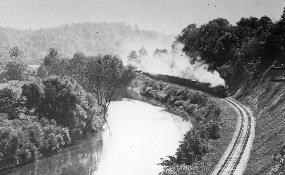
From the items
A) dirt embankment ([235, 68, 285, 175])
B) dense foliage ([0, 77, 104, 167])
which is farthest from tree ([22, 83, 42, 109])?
dirt embankment ([235, 68, 285, 175])

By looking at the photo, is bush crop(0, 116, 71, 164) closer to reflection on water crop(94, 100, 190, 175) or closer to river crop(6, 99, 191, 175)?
river crop(6, 99, 191, 175)

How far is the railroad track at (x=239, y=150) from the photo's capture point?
1746 inches

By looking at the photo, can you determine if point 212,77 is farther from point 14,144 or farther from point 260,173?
point 260,173

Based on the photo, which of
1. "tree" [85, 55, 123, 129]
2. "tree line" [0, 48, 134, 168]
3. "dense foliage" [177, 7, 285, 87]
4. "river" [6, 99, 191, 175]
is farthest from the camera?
"tree" [85, 55, 123, 129]

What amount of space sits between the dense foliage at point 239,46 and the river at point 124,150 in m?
23.7

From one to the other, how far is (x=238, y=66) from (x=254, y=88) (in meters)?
21.3

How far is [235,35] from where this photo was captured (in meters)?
122

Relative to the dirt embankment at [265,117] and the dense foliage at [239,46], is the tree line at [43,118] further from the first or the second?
the dense foliage at [239,46]

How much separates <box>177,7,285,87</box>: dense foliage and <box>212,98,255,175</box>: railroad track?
29.9 meters

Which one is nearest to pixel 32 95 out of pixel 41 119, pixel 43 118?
pixel 41 119

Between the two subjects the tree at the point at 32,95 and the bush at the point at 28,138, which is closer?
the bush at the point at 28,138

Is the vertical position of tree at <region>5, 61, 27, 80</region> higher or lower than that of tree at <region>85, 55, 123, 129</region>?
lower

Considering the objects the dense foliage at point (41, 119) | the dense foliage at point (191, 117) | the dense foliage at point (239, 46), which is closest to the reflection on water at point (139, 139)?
the dense foliage at point (191, 117)

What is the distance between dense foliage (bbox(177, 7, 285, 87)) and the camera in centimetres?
9456
